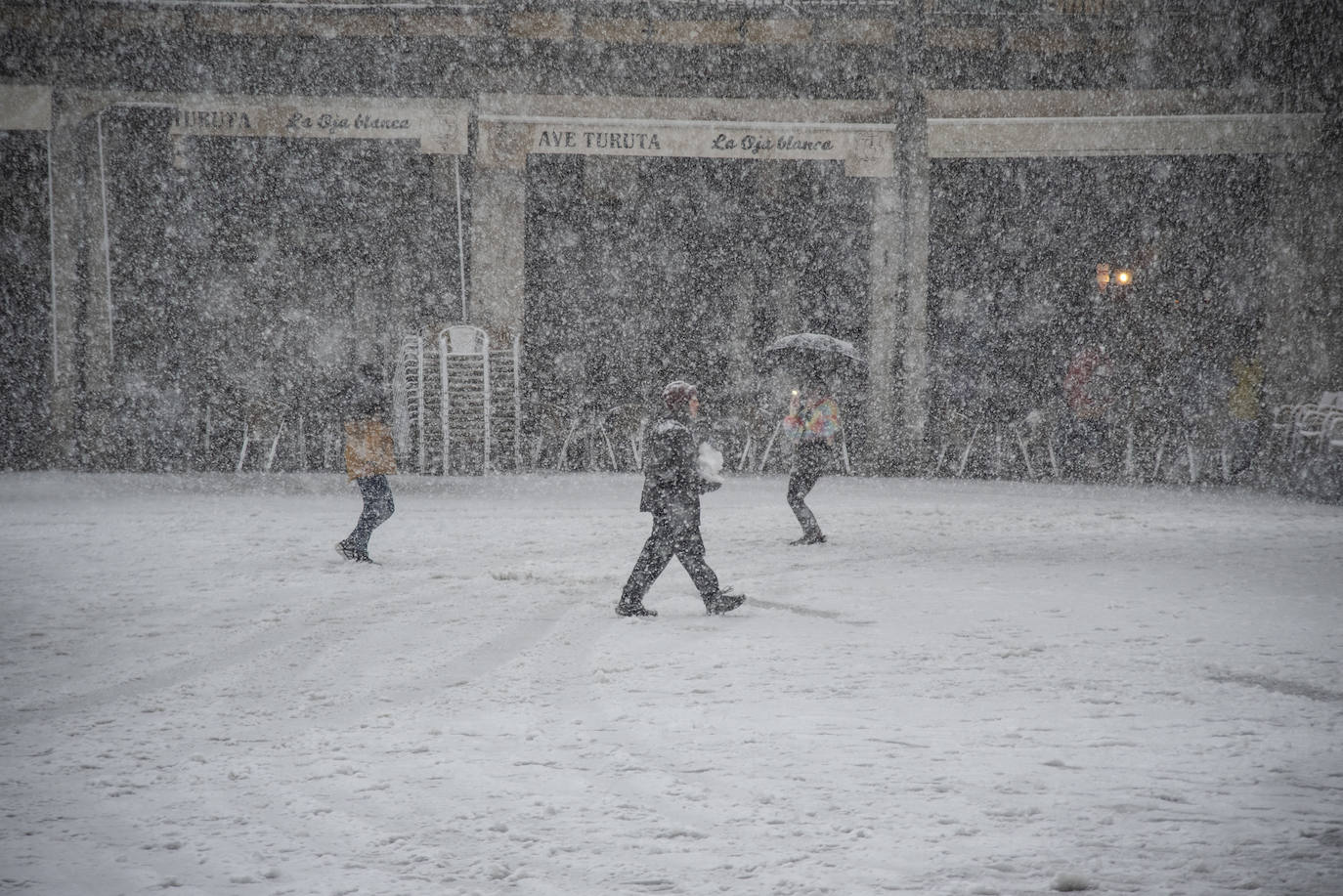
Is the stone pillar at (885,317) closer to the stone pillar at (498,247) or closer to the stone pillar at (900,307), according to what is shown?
the stone pillar at (900,307)

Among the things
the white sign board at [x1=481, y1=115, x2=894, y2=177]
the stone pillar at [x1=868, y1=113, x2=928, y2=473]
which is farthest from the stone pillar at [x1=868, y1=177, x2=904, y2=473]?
the white sign board at [x1=481, y1=115, x2=894, y2=177]

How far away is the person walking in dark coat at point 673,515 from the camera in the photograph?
7113mm

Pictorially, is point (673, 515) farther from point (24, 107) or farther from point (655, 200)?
point (24, 107)

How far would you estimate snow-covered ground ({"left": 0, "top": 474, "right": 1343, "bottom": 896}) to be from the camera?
3.57 meters

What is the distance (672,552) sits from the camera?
23.6 feet

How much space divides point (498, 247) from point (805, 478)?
7895mm

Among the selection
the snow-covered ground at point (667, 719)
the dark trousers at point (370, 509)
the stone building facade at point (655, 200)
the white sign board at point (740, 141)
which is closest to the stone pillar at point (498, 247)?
the stone building facade at point (655, 200)

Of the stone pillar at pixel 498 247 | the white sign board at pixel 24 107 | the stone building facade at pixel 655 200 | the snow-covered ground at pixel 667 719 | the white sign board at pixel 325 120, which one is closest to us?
the snow-covered ground at pixel 667 719

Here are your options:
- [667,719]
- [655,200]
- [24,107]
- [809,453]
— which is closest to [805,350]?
[809,453]

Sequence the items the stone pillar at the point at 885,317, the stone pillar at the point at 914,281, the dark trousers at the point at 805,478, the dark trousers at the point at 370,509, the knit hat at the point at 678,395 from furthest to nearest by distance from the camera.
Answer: the stone pillar at the point at 885,317
the stone pillar at the point at 914,281
the dark trousers at the point at 805,478
the dark trousers at the point at 370,509
the knit hat at the point at 678,395

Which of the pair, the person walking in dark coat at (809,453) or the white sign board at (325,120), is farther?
the white sign board at (325,120)

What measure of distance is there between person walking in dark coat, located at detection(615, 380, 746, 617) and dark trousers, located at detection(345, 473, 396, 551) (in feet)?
8.64

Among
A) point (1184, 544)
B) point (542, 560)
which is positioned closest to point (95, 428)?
point (542, 560)

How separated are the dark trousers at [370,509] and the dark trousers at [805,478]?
329cm
